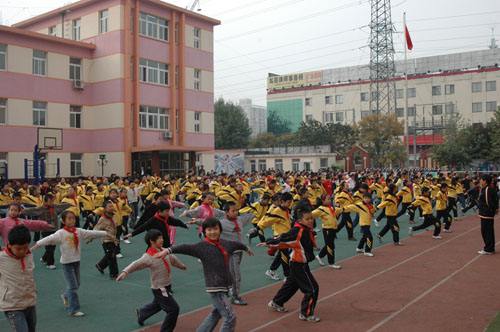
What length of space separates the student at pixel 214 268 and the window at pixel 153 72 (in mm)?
29913

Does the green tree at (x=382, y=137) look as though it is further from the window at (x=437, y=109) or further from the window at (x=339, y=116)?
the window at (x=339, y=116)

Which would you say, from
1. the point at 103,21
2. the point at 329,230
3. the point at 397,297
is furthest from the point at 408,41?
the point at 397,297

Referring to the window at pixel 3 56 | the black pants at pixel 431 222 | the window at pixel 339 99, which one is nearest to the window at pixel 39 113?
the window at pixel 3 56

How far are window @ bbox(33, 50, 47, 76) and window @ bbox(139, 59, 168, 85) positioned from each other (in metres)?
5.97

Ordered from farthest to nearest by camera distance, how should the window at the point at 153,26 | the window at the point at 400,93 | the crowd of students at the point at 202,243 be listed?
1. the window at the point at 400,93
2. the window at the point at 153,26
3. the crowd of students at the point at 202,243

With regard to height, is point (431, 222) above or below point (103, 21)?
below

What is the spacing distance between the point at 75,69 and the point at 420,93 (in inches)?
1980

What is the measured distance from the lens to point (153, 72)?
116 ft

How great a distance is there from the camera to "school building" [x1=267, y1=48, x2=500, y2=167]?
65.5 meters

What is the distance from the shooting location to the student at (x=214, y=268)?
578 cm

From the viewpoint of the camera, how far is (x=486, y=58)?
221ft

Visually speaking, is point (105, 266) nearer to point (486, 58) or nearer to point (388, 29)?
point (388, 29)

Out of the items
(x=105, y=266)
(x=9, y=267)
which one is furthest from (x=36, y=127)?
(x=9, y=267)

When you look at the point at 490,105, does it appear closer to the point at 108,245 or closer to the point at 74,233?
the point at 108,245
